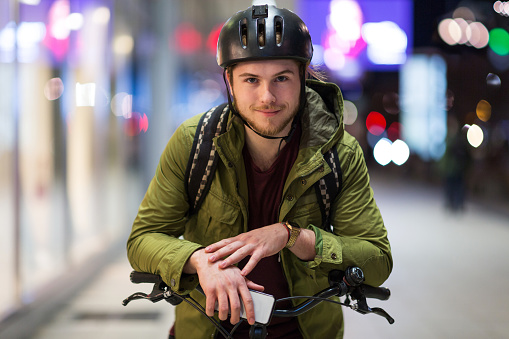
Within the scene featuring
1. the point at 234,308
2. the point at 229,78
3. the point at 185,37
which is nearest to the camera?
the point at 234,308

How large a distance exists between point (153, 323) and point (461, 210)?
26.0ft

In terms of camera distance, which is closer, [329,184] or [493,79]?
[329,184]

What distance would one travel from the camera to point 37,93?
4992 mm

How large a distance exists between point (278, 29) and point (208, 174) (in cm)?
53

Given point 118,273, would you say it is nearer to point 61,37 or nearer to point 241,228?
point 61,37

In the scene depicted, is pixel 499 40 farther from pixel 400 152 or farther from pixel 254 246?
pixel 400 152

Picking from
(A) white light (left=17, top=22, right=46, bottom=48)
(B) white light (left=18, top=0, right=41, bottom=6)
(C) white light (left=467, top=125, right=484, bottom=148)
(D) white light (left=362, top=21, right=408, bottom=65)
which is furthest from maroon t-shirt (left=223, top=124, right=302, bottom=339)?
(C) white light (left=467, top=125, right=484, bottom=148)

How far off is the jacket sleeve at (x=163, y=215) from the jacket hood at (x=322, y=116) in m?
0.40

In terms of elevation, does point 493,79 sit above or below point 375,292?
above

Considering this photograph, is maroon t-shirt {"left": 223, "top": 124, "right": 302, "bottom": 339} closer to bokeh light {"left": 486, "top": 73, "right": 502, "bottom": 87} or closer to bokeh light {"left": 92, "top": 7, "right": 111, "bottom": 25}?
bokeh light {"left": 92, "top": 7, "right": 111, "bottom": 25}

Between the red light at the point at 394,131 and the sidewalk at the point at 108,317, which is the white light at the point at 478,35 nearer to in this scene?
the sidewalk at the point at 108,317

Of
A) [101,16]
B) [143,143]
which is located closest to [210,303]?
[101,16]

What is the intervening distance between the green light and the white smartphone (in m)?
4.47

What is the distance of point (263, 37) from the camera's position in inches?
68.4
